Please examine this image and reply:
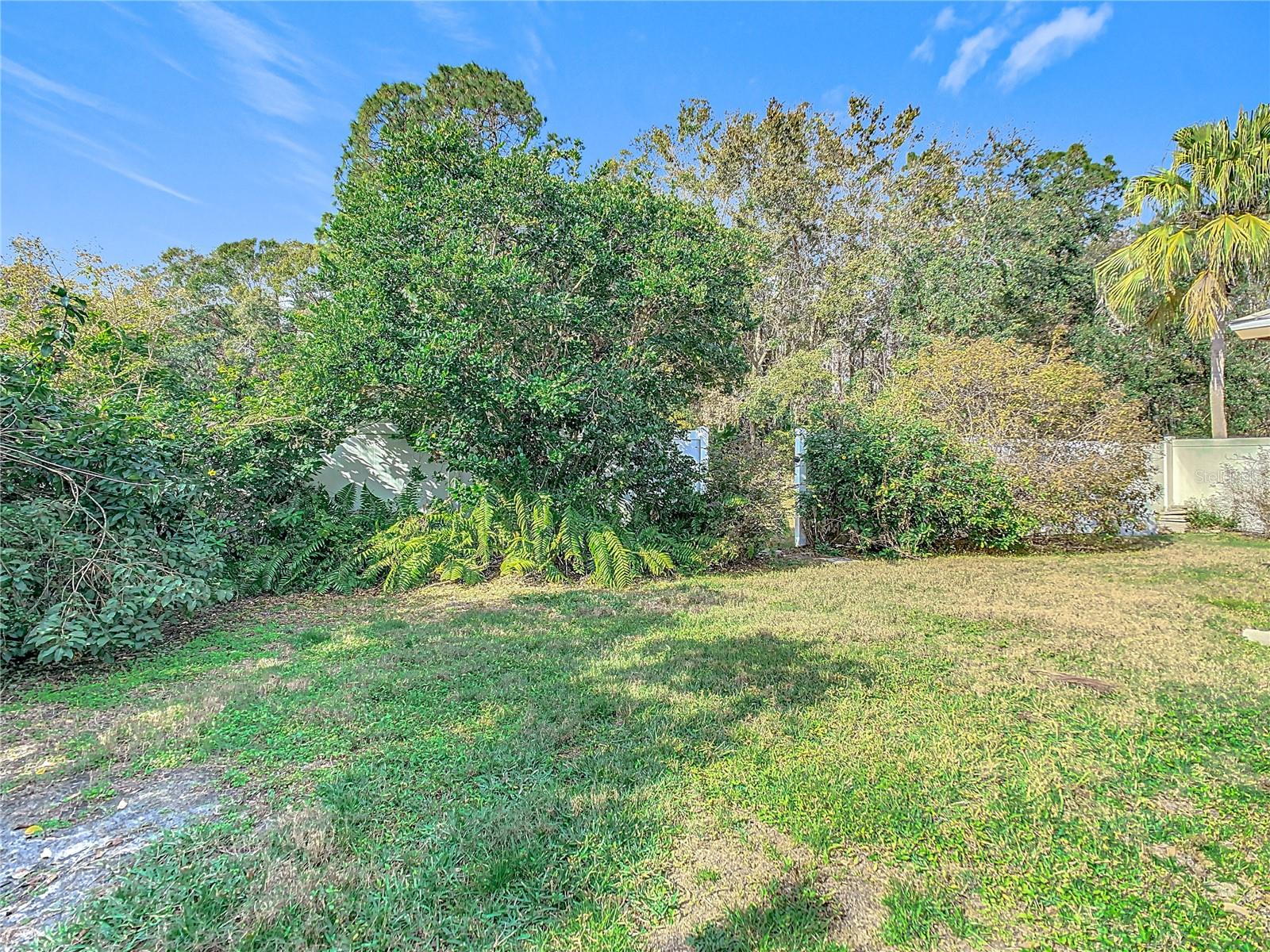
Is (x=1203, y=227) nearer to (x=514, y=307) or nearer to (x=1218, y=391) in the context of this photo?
(x=1218, y=391)

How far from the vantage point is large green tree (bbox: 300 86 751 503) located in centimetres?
573

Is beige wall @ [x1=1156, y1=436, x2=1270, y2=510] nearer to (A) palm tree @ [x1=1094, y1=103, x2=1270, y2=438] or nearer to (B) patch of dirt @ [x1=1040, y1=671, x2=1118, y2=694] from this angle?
(A) palm tree @ [x1=1094, y1=103, x2=1270, y2=438]

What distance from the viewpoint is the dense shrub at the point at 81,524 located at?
3.59 meters

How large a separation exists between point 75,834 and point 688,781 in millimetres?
2218

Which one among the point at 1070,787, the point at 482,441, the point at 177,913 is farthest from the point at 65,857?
the point at 482,441

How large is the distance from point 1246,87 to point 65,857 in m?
15.4

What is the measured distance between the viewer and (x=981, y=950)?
5.30 feet

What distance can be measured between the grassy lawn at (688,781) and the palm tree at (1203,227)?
7.96 meters

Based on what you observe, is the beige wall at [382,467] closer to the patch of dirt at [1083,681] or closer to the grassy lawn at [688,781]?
the grassy lawn at [688,781]

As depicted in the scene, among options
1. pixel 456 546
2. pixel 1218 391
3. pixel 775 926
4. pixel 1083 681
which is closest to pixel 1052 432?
pixel 1218 391

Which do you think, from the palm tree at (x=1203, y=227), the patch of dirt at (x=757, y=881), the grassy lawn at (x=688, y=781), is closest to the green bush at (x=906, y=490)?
the grassy lawn at (x=688, y=781)

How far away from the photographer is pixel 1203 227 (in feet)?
31.6

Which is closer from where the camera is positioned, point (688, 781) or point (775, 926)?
point (775, 926)

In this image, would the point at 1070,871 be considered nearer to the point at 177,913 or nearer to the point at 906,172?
the point at 177,913
